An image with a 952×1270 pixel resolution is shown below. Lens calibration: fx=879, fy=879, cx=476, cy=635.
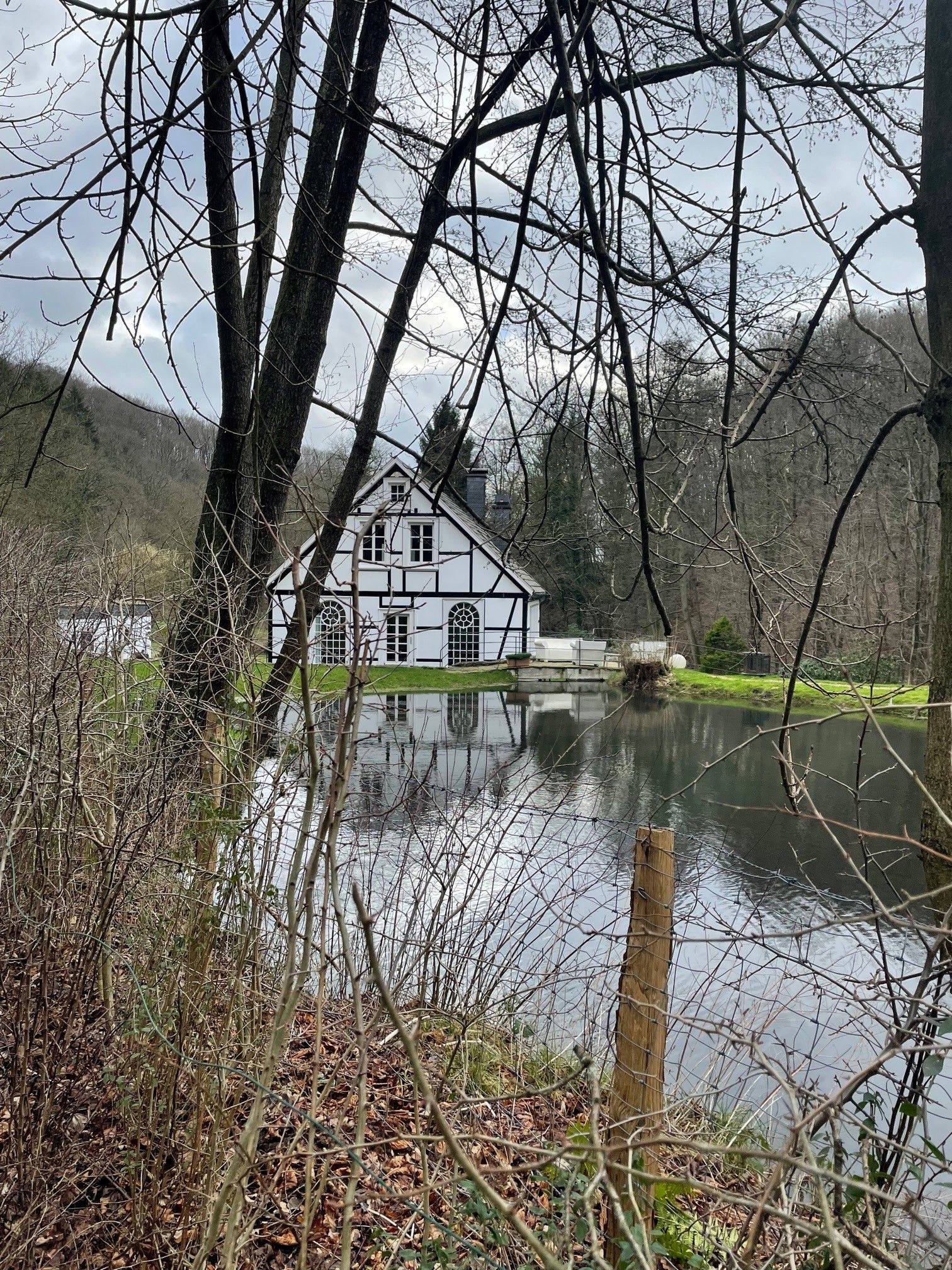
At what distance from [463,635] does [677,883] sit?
22.8 m

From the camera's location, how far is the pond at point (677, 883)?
244 cm

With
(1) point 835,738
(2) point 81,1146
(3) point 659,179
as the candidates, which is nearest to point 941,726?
(3) point 659,179

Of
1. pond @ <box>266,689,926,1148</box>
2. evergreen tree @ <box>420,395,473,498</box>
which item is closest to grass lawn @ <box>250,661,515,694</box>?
pond @ <box>266,689,926,1148</box>

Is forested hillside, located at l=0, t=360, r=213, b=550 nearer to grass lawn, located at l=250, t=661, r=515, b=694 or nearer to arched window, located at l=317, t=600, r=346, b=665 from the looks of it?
arched window, located at l=317, t=600, r=346, b=665

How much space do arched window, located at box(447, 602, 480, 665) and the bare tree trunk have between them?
23.0m

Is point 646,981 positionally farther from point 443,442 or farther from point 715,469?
point 715,469

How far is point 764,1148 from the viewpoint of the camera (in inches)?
99.0

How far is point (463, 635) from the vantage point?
86.0ft

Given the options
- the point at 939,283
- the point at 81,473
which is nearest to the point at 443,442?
the point at 939,283

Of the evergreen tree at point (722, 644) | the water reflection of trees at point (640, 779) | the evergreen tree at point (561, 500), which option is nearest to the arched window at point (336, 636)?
the water reflection of trees at point (640, 779)

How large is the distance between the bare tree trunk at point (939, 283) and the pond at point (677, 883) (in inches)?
16.1

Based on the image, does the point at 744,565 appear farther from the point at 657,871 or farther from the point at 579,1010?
the point at 579,1010

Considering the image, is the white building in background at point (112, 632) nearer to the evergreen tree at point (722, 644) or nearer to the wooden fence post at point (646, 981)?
the wooden fence post at point (646, 981)

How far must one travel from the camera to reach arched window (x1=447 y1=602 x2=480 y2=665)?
25.9 m
